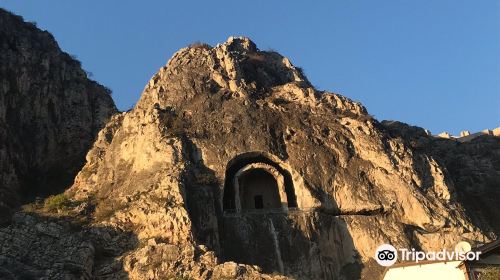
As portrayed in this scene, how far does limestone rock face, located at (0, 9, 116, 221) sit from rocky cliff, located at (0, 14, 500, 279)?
22.1 feet

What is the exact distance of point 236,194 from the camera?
34125 millimetres

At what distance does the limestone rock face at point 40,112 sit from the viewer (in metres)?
40.0

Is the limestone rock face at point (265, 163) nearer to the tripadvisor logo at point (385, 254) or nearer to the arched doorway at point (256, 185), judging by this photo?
the arched doorway at point (256, 185)

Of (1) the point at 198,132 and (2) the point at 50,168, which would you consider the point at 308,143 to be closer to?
(1) the point at 198,132

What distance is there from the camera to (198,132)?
3506cm

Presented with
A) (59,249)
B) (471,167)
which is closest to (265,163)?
(59,249)

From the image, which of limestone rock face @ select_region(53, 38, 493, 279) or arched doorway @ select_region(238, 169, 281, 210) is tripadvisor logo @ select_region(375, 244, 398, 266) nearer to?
limestone rock face @ select_region(53, 38, 493, 279)

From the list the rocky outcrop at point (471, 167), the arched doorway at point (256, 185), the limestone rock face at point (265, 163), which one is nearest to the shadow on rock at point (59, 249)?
the limestone rock face at point (265, 163)

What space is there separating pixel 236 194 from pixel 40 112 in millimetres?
19094

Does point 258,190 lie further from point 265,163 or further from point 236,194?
point 236,194

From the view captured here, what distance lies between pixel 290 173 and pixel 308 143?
2.33 m

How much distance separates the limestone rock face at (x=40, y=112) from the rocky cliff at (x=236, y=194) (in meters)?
6.74

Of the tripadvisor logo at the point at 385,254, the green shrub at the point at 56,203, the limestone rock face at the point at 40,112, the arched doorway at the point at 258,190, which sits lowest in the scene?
the tripadvisor logo at the point at 385,254

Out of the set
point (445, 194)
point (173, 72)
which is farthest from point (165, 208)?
point (445, 194)
